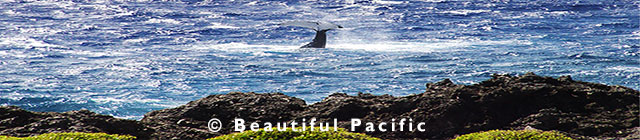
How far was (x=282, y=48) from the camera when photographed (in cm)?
4625

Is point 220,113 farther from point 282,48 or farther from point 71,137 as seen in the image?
point 282,48

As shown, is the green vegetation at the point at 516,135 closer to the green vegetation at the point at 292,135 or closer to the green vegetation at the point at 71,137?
the green vegetation at the point at 292,135

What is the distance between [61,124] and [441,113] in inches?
205

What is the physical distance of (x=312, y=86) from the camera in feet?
103

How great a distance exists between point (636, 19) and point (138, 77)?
42698mm

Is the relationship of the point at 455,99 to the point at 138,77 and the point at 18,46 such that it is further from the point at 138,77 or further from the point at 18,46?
the point at 18,46

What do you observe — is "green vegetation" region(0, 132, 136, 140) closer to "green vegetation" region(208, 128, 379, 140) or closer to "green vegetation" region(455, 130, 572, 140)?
"green vegetation" region(208, 128, 379, 140)

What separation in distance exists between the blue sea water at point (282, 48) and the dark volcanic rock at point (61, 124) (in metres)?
14.6

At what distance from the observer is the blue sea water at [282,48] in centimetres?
3089

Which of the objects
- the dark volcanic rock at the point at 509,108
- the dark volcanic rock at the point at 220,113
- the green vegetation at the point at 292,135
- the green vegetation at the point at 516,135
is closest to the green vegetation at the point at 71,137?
the dark volcanic rock at the point at 220,113

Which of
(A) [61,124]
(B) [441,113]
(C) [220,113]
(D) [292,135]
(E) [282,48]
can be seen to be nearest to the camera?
(D) [292,135]

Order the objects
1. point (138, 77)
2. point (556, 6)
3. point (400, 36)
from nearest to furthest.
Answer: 1. point (138, 77)
2. point (400, 36)
3. point (556, 6)

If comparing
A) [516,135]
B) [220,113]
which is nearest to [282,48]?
[220,113]

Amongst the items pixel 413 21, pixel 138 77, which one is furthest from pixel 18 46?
pixel 413 21
